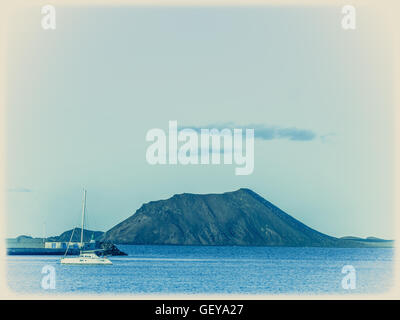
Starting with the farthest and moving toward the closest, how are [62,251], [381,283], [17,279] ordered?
1. [62,251]
2. [381,283]
3. [17,279]

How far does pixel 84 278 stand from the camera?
185 ft

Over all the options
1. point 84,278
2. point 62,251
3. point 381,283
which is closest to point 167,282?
point 84,278
